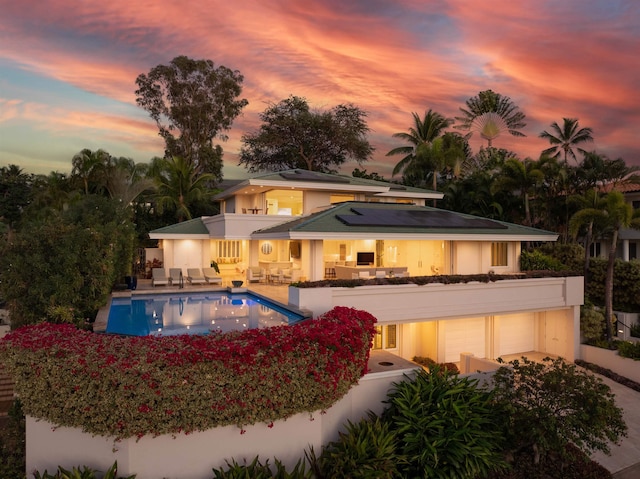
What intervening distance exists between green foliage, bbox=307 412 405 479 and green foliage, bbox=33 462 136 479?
3845 mm

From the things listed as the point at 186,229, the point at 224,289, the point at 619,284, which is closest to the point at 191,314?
the point at 224,289

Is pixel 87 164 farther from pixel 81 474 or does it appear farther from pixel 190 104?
pixel 81 474

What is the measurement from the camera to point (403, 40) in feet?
75.4

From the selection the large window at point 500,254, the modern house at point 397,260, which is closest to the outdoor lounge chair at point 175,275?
the modern house at point 397,260

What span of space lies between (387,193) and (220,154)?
23.2m

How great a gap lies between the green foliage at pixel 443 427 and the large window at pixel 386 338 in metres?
5.72

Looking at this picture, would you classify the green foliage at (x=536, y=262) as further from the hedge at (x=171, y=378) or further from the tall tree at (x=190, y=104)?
the tall tree at (x=190, y=104)

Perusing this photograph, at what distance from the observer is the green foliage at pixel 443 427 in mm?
9586

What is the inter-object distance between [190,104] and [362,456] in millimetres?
41796

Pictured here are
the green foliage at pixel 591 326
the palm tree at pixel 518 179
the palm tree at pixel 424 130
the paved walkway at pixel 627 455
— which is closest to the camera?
the paved walkway at pixel 627 455

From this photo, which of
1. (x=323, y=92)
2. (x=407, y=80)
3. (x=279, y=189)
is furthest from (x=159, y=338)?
(x=323, y=92)

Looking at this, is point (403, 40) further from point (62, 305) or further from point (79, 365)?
point (79, 365)

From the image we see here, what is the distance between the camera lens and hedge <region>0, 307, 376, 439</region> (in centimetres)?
756

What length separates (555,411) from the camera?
10.6 m
